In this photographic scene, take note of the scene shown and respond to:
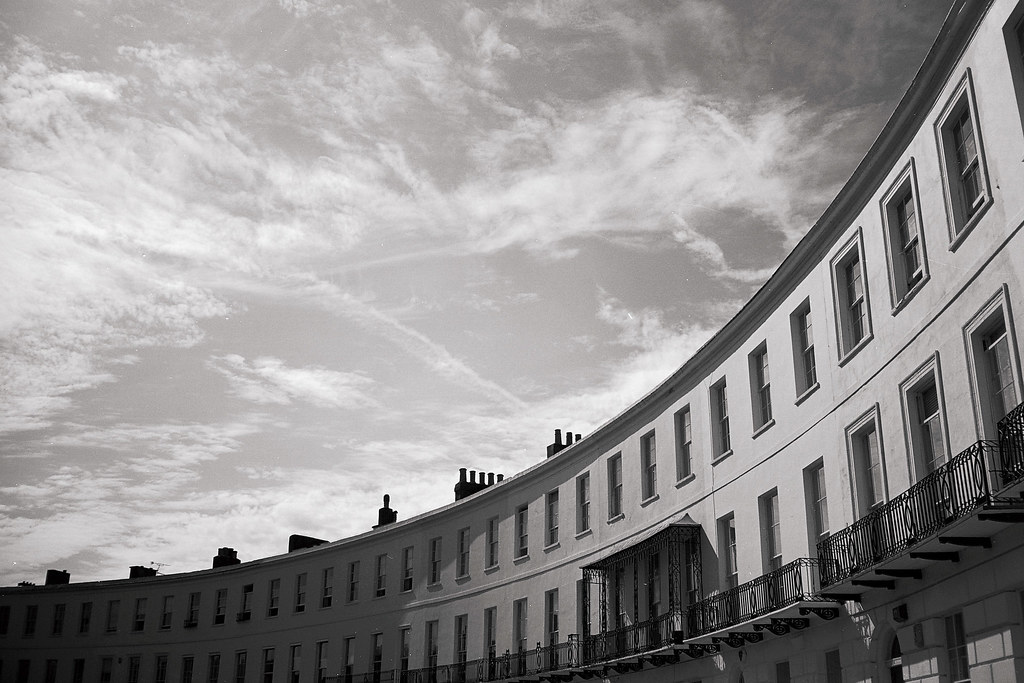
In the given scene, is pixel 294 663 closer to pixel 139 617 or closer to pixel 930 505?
pixel 139 617

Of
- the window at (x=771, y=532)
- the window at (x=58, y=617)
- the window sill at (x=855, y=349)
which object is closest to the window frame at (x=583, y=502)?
the window at (x=771, y=532)

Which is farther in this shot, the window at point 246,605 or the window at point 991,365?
the window at point 246,605

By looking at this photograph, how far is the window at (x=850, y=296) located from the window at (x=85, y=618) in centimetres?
5018

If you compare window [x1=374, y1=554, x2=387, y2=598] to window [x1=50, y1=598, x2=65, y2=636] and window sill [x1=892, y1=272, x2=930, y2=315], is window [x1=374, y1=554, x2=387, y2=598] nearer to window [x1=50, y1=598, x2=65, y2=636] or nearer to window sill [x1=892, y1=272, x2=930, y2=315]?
window [x1=50, y1=598, x2=65, y2=636]

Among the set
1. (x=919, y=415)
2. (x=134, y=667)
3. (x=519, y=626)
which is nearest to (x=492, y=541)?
(x=519, y=626)

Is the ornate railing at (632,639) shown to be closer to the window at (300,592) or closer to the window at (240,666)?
the window at (300,592)

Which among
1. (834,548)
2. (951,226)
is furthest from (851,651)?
(951,226)

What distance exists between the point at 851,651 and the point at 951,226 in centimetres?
793

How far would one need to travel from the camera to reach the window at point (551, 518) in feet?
115

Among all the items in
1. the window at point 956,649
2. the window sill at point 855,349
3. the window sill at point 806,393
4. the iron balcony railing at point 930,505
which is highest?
the window sill at point 855,349

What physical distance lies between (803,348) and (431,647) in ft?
76.7

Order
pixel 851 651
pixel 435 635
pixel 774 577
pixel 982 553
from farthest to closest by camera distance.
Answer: pixel 435 635 → pixel 774 577 → pixel 851 651 → pixel 982 553

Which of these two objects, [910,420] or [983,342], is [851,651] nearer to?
[910,420]

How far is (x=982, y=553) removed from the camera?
1505 centimetres
